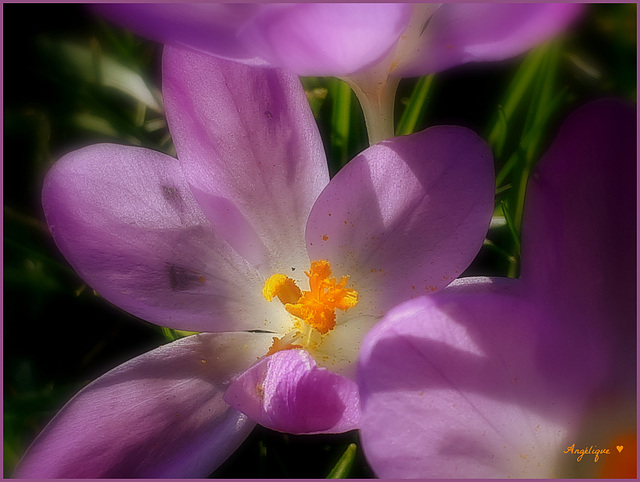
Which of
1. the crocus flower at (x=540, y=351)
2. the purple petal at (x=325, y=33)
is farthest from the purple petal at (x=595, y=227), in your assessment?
the purple petal at (x=325, y=33)

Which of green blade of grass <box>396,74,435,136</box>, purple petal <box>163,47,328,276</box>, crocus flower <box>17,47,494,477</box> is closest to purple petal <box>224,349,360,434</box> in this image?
crocus flower <box>17,47,494,477</box>

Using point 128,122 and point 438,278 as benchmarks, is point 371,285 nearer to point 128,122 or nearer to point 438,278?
point 438,278

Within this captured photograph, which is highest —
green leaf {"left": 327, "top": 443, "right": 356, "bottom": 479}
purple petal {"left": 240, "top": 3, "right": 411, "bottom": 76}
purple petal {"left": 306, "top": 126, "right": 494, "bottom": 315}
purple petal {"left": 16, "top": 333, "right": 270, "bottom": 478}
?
purple petal {"left": 240, "top": 3, "right": 411, "bottom": 76}

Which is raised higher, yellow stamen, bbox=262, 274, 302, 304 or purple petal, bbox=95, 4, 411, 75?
purple petal, bbox=95, 4, 411, 75

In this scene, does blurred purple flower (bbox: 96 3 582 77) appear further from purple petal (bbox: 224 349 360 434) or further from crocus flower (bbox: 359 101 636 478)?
purple petal (bbox: 224 349 360 434)

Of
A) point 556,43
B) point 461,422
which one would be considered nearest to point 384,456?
point 461,422

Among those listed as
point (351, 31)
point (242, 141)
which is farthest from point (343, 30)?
point (242, 141)
